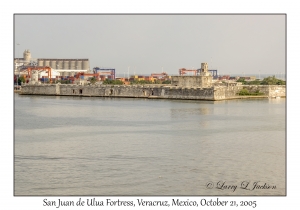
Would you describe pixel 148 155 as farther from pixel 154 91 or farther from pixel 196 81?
pixel 196 81

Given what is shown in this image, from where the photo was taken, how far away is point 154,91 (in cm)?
2834

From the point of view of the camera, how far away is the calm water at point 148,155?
26.6ft

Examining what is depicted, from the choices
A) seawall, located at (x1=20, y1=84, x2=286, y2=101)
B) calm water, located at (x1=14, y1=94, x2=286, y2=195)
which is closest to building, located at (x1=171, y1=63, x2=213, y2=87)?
seawall, located at (x1=20, y1=84, x2=286, y2=101)

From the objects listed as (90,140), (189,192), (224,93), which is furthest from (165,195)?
(224,93)

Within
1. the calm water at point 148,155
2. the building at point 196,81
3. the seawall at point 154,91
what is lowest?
the calm water at point 148,155

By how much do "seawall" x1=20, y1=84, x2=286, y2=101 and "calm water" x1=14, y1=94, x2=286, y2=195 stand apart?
8343mm

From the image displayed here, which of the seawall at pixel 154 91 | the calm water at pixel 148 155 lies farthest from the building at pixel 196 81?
the calm water at pixel 148 155

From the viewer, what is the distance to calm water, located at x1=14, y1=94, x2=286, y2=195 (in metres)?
8.10

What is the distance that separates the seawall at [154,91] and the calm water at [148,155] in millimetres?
8343

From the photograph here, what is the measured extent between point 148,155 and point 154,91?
18.1 metres

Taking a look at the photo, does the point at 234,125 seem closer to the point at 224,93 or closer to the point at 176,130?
the point at 176,130

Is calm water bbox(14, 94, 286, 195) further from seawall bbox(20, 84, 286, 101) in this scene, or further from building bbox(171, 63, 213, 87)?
building bbox(171, 63, 213, 87)

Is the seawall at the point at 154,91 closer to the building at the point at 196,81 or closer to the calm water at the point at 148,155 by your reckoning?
the building at the point at 196,81

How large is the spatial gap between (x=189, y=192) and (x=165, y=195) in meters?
0.40
